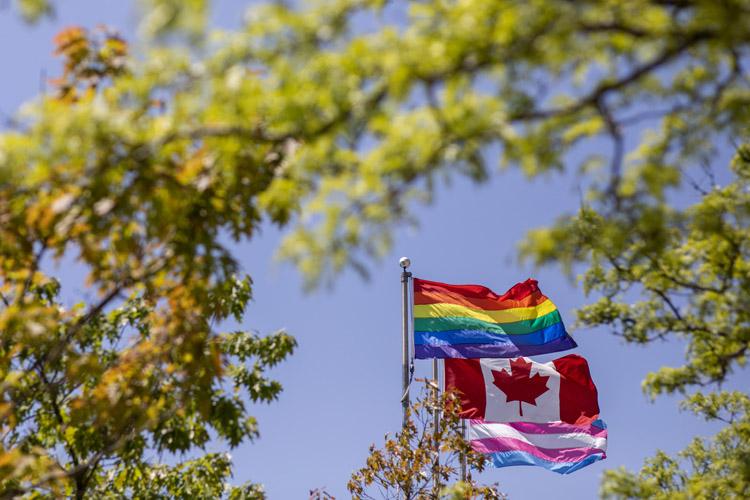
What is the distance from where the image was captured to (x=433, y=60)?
4.80 meters

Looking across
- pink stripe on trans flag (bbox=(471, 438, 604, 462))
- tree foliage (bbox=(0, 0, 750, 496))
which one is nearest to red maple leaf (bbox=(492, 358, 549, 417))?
pink stripe on trans flag (bbox=(471, 438, 604, 462))

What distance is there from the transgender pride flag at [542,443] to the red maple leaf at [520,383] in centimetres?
53

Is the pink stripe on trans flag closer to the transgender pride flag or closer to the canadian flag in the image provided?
the transgender pride flag

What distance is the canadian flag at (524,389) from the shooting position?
1678 centimetres

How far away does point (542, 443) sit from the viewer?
16672 mm

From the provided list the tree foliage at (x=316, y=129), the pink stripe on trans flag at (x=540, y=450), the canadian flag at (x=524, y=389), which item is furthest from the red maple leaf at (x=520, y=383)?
the tree foliage at (x=316, y=129)

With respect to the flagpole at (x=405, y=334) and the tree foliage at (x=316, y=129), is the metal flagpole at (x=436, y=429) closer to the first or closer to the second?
the flagpole at (x=405, y=334)

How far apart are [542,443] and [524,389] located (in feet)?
3.78

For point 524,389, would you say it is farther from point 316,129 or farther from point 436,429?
point 316,129

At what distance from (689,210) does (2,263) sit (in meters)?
6.61

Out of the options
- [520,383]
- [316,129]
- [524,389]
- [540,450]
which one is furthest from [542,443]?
[316,129]

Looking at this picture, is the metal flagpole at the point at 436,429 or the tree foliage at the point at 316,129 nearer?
the tree foliage at the point at 316,129

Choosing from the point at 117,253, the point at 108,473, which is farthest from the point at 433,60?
the point at 108,473

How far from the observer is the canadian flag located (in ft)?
55.1
